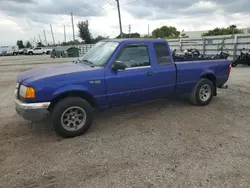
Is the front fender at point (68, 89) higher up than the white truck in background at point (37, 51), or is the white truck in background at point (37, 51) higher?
the white truck in background at point (37, 51)

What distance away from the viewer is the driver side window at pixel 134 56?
14.2ft

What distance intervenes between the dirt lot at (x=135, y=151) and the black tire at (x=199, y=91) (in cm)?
39

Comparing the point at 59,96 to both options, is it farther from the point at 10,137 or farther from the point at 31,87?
the point at 10,137

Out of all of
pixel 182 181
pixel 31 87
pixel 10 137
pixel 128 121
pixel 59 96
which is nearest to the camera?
pixel 182 181

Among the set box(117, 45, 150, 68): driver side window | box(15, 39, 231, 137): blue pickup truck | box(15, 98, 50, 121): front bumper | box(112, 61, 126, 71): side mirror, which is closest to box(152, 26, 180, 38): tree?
box(15, 39, 231, 137): blue pickup truck

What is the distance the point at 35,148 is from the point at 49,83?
44.9 inches

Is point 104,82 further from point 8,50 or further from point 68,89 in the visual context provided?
point 8,50

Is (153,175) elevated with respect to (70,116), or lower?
lower

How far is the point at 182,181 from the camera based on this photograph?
2.68 metres

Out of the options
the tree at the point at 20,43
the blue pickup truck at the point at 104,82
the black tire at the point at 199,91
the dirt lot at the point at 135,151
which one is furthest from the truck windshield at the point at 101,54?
the tree at the point at 20,43

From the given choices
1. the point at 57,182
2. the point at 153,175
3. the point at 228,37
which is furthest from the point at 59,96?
the point at 228,37

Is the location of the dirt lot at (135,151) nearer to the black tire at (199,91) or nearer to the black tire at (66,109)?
the black tire at (66,109)

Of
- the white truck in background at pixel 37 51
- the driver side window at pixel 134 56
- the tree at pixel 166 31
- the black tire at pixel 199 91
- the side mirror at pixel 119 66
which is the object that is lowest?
the black tire at pixel 199 91

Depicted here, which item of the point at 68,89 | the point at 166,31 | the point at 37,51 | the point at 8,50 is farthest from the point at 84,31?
the point at 68,89
